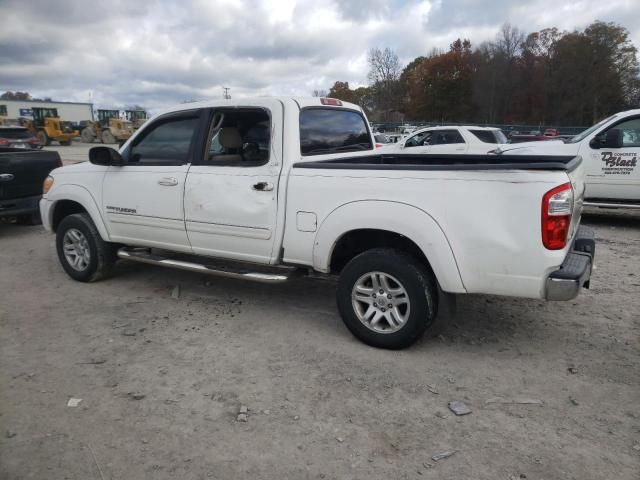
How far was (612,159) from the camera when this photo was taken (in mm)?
7836

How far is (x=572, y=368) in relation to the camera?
346 centimetres

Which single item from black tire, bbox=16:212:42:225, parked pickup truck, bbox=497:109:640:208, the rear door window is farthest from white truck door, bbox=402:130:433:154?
black tire, bbox=16:212:42:225

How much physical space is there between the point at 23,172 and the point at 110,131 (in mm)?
31228

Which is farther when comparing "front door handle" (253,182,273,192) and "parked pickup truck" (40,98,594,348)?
"front door handle" (253,182,273,192)

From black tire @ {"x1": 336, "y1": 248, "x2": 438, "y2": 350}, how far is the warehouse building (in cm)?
6878

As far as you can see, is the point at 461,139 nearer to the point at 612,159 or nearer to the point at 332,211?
the point at 612,159

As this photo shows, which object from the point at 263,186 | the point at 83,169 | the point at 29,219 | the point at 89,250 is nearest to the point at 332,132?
the point at 263,186

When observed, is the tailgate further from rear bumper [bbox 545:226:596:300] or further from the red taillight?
rear bumper [bbox 545:226:596:300]

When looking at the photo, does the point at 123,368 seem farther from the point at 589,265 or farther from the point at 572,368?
the point at 589,265

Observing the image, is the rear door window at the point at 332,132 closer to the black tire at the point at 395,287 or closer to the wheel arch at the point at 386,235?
the wheel arch at the point at 386,235

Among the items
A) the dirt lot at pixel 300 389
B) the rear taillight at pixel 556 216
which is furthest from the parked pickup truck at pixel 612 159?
the rear taillight at pixel 556 216

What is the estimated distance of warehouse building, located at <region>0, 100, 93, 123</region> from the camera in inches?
2466

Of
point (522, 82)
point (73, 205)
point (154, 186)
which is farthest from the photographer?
point (522, 82)

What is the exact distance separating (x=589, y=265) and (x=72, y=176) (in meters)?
5.03
